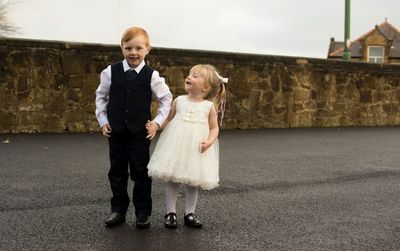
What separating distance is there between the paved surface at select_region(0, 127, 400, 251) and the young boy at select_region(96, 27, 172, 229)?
0.19 metres

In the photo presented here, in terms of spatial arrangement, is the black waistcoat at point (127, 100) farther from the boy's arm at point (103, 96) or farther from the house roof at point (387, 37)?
the house roof at point (387, 37)

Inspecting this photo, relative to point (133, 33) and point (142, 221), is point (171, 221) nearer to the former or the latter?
point (142, 221)

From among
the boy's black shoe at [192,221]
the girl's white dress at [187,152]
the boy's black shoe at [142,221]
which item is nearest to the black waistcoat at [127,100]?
the girl's white dress at [187,152]

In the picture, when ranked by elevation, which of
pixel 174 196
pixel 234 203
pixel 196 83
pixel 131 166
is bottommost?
pixel 234 203

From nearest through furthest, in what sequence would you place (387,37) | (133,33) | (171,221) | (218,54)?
(133,33), (171,221), (218,54), (387,37)

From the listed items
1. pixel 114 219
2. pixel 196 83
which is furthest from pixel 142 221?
pixel 196 83

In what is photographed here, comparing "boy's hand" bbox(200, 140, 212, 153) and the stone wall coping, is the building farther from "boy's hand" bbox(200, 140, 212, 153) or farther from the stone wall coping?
"boy's hand" bbox(200, 140, 212, 153)

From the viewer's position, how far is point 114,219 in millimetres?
3789

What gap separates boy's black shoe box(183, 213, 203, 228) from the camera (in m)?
3.83

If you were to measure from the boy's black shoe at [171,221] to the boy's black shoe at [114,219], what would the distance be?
0.97 feet

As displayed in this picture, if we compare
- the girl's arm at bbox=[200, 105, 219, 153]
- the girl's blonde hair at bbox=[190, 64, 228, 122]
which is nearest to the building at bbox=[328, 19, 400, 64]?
the girl's blonde hair at bbox=[190, 64, 228, 122]

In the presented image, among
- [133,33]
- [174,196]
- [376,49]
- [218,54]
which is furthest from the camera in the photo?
[376,49]

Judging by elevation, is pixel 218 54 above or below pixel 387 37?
below

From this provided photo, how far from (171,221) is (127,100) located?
0.84 m
